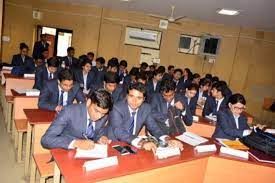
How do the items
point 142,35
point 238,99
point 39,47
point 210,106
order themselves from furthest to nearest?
1. point 142,35
2. point 39,47
3. point 210,106
4. point 238,99

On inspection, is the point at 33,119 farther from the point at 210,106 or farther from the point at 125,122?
the point at 210,106

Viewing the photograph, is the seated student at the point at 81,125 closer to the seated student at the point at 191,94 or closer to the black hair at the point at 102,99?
the black hair at the point at 102,99

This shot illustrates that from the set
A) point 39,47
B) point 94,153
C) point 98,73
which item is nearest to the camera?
point 94,153

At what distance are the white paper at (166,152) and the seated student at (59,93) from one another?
152 cm

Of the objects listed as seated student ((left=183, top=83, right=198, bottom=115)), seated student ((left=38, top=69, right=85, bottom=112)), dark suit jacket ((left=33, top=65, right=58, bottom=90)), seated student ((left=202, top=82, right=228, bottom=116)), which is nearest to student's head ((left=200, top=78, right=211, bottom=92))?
seated student ((left=202, top=82, right=228, bottom=116))

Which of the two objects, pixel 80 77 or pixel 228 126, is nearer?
pixel 228 126

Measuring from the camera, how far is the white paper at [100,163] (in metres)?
1.83

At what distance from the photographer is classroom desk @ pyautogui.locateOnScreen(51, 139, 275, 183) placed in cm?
182

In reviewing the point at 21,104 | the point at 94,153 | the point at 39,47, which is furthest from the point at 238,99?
the point at 39,47

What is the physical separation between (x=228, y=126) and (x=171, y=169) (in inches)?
54.1

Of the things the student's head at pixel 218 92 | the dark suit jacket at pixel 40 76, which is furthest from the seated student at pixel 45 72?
the student's head at pixel 218 92

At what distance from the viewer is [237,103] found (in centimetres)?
321

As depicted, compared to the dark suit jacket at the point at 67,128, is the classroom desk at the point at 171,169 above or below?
below

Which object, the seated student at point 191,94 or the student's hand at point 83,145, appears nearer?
the student's hand at point 83,145
